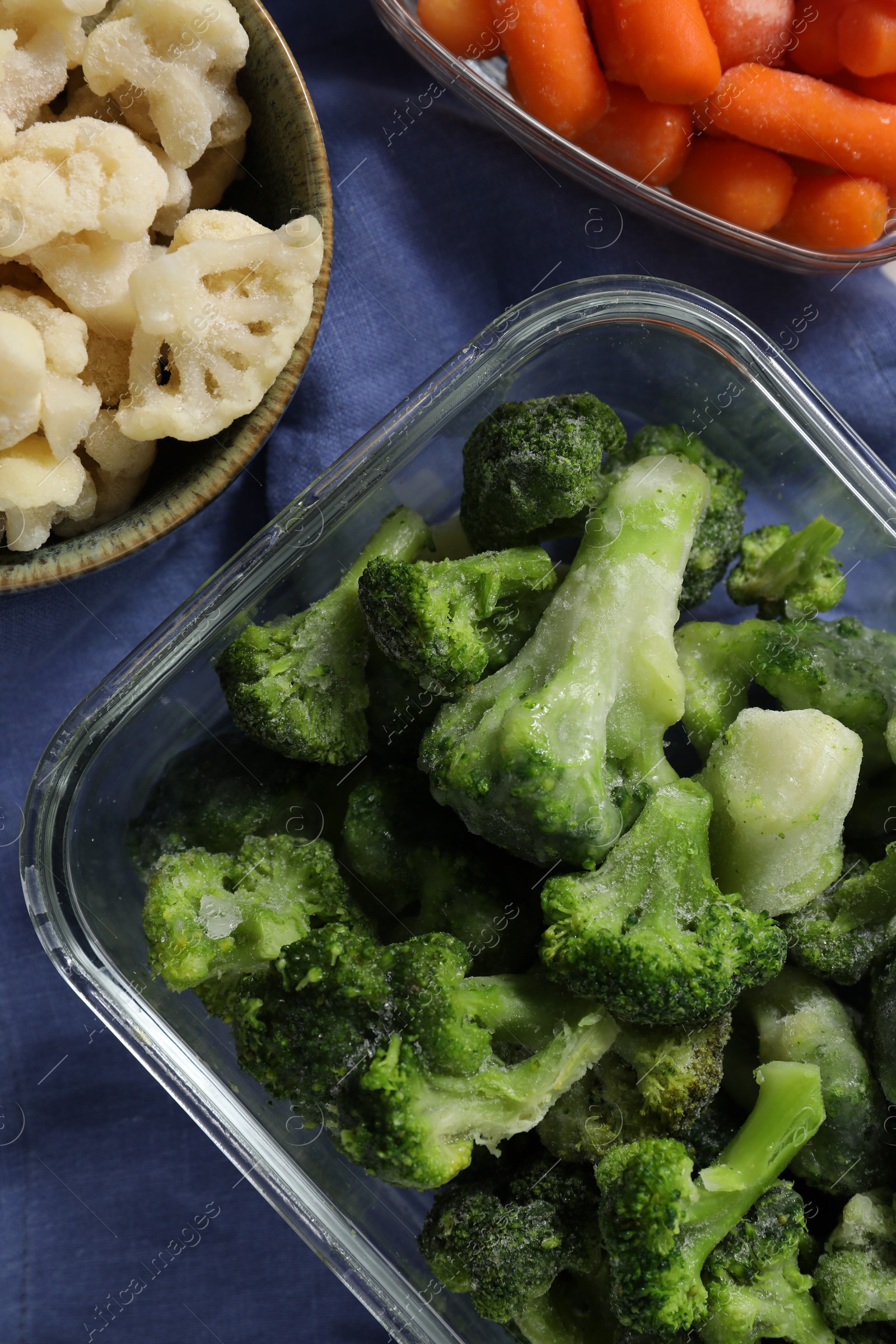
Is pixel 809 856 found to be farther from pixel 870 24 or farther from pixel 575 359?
pixel 870 24

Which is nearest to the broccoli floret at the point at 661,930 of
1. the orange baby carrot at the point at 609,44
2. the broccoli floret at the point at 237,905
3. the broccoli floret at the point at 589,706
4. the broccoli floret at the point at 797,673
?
the broccoli floret at the point at 589,706

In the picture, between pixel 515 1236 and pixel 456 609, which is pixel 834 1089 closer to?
pixel 515 1236

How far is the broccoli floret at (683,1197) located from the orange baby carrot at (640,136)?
4.06 feet

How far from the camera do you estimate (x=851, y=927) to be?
3.91 ft

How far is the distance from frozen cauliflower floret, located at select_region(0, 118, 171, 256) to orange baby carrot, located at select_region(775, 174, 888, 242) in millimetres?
943

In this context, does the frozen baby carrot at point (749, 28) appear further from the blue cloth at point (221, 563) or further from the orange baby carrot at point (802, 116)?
the blue cloth at point (221, 563)

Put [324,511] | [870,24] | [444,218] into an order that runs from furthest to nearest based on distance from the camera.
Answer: [444,218] → [870,24] → [324,511]

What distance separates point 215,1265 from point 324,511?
1.13 metres

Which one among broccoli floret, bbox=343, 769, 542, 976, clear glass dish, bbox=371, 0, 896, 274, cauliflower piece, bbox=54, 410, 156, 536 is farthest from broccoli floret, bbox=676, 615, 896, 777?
cauliflower piece, bbox=54, 410, 156, 536

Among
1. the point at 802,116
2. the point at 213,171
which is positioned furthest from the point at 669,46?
the point at 213,171

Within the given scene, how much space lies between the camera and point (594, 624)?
1173 millimetres

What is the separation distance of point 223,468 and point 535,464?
1.22 ft

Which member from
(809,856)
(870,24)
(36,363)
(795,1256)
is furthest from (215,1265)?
(870,24)

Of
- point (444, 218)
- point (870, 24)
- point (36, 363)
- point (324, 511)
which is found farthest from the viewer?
point (444, 218)
